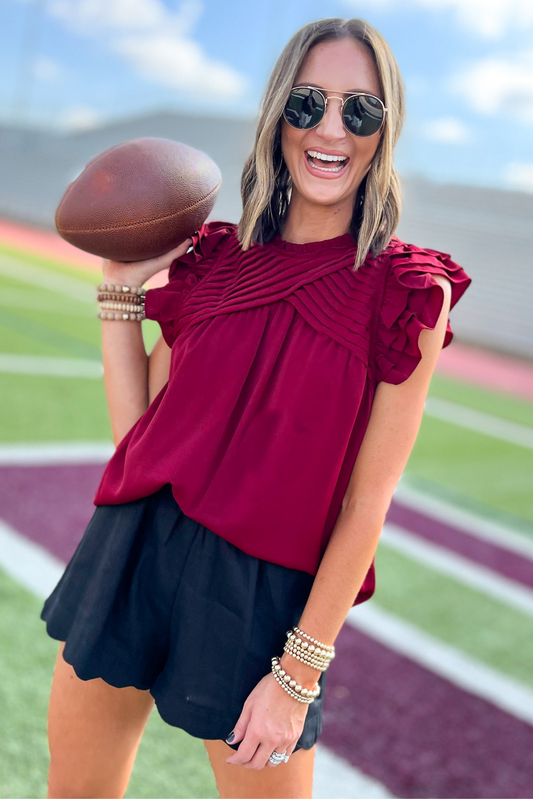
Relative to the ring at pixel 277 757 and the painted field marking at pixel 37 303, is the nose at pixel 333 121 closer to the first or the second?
the ring at pixel 277 757

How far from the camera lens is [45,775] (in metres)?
2.21

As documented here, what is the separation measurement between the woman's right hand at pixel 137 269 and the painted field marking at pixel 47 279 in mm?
10642

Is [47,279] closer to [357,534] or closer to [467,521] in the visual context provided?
[467,521]

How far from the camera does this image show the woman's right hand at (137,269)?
5.60ft

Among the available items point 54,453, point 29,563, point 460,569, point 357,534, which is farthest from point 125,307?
point 54,453

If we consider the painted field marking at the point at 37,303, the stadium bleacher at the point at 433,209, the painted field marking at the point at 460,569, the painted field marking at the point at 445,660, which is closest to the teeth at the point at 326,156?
the painted field marking at the point at 445,660

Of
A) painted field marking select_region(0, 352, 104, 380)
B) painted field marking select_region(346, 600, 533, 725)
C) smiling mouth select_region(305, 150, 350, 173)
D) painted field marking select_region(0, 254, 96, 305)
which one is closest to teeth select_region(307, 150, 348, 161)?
smiling mouth select_region(305, 150, 350, 173)

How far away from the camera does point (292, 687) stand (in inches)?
53.9

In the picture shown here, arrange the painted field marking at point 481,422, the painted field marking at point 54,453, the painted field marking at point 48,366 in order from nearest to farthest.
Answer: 1. the painted field marking at point 54,453
2. the painted field marking at point 48,366
3. the painted field marking at point 481,422

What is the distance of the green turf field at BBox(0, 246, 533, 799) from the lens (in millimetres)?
2342

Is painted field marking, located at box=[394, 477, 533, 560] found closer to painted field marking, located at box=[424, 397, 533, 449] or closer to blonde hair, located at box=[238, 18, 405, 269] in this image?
painted field marking, located at box=[424, 397, 533, 449]

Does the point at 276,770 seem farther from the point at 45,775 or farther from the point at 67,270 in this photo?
the point at 67,270

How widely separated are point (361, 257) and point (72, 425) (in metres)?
4.55

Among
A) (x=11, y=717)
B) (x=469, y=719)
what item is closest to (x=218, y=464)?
(x=11, y=717)
